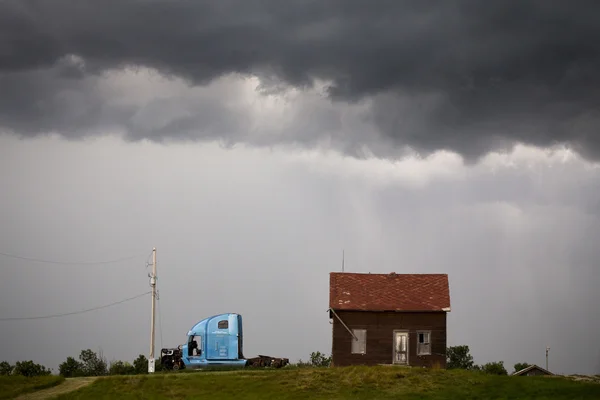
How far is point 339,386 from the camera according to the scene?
153ft

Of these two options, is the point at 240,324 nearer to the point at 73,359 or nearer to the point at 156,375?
the point at 156,375

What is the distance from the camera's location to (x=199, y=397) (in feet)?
148

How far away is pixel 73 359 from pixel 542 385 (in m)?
40.8

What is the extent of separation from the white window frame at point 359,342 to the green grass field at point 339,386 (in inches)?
233

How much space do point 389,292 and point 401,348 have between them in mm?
4324

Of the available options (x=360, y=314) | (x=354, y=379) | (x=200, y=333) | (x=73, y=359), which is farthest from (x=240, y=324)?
(x=73, y=359)

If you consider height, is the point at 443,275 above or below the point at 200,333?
above

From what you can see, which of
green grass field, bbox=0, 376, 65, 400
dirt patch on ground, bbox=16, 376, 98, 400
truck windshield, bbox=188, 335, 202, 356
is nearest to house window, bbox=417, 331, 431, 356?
truck windshield, bbox=188, 335, 202, 356

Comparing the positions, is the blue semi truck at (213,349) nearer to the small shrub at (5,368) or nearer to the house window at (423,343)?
the house window at (423,343)

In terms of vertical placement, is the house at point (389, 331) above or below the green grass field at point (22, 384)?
above

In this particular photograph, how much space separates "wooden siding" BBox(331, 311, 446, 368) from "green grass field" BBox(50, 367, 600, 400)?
575 centimetres

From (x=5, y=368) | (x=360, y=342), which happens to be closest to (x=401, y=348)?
(x=360, y=342)

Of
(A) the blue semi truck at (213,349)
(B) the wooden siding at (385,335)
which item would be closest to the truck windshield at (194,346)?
(A) the blue semi truck at (213,349)

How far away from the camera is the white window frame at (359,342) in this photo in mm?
56031
